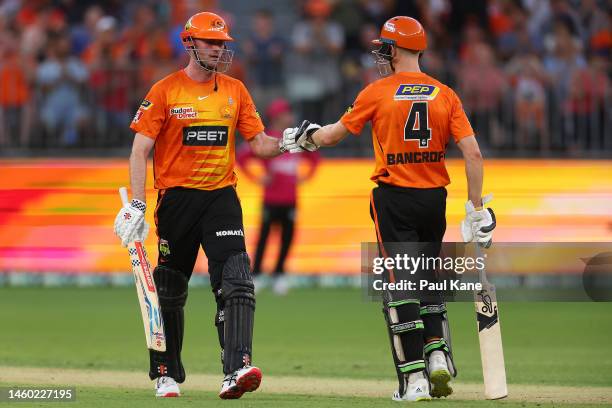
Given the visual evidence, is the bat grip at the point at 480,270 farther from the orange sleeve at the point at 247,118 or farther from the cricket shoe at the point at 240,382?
the orange sleeve at the point at 247,118

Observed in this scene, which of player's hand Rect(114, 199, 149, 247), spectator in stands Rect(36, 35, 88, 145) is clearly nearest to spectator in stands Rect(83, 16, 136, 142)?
spectator in stands Rect(36, 35, 88, 145)

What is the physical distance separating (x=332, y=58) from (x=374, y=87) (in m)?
10.6

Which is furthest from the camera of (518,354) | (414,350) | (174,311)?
(518,354)

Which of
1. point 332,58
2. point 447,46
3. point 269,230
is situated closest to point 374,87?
point 269,230

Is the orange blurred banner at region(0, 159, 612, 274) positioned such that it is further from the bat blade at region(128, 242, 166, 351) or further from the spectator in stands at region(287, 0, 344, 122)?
the bat blade at region(128, 242, 166, 351)

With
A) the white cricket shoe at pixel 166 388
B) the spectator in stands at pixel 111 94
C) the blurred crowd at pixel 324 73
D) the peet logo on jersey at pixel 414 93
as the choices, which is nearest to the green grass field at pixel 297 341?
the white cricket shoe at pixel 166 388

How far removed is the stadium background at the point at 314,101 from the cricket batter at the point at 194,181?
7.44 metres

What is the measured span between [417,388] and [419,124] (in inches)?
70.0

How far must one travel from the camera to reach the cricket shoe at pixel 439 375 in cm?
943

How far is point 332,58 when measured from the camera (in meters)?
20.0

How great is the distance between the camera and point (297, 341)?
13.8 meters

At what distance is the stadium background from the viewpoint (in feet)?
60.6

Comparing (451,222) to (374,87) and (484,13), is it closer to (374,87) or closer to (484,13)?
(484,13)

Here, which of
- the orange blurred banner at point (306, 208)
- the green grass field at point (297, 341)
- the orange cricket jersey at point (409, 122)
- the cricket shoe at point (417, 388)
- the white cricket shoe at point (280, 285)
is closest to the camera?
the cricket shoe at point (417, 388)
